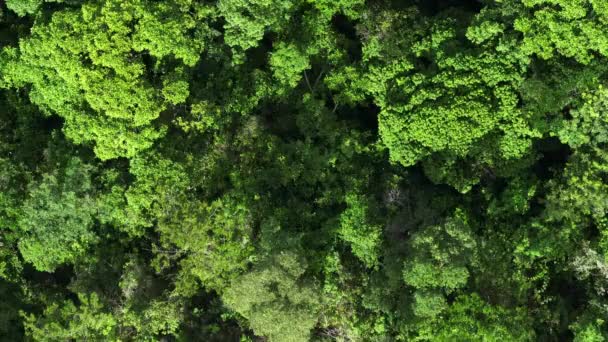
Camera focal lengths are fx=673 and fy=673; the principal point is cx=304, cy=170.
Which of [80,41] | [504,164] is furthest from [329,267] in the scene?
[80,41]

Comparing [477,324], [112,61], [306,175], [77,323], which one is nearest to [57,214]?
[77,323]

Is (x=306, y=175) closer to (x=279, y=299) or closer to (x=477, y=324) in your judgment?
(x=279, y=299)

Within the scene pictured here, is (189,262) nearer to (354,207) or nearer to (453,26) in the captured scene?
(354,207)

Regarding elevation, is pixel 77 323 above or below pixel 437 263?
below

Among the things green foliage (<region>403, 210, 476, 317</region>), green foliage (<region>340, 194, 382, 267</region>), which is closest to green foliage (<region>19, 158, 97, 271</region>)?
green foliage (<region>340, 194, 382, 267</region>)

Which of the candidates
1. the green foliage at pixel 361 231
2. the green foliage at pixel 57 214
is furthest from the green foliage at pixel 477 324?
the green foliage at pixel 57 214

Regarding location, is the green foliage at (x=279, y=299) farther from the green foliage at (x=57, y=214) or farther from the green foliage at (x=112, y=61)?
the green foliage at (x=57, y=214)

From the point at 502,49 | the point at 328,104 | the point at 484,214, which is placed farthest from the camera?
the point at 328,104

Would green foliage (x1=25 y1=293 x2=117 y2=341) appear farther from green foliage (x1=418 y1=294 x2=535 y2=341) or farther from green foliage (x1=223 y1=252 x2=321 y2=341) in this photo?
green foliage (x1=418 y1=294 x2=535 y2=341)
